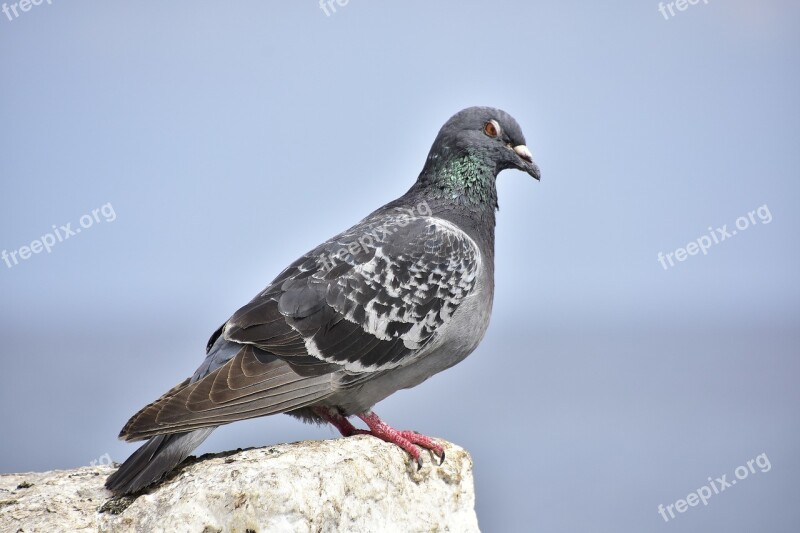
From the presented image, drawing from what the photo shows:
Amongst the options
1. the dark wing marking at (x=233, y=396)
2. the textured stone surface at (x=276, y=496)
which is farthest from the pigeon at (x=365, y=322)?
the textured stone surface at (x=276, y=496)

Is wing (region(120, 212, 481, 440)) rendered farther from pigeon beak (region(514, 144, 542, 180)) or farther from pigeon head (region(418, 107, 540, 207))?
pigeon beak (region(514, 144, 542, 180))

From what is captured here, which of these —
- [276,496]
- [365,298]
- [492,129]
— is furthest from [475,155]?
[276,496]

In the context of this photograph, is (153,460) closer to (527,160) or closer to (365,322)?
(365,322)

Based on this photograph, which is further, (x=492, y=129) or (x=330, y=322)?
(x=492, y=129)

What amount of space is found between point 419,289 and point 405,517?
1972 mm

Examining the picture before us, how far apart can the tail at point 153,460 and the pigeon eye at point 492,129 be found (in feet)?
12.3

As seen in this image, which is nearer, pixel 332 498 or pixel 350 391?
pixel 332 498

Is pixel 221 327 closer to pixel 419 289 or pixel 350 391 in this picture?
pixel 350 391

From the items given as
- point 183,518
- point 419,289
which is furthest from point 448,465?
point 183,518

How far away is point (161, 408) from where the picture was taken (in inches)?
248

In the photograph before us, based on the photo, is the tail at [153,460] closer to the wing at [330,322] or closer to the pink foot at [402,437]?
the wing at [330,322]

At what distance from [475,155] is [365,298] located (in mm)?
1796

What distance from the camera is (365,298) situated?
7.51 m

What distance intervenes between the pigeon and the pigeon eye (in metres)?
0.01
